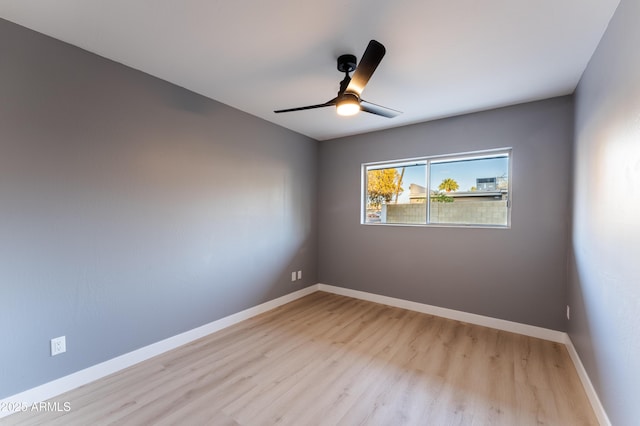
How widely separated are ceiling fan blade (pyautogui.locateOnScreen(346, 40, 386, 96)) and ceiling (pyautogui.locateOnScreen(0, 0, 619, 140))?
0.21 meters

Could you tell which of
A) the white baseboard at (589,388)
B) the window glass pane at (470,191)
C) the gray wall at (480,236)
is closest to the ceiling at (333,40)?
the gray wall at (480,236)

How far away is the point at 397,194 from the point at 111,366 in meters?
3.63

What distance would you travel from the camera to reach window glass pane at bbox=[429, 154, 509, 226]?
123 inches

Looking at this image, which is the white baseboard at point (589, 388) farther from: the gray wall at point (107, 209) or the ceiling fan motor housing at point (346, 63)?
the gray wall at point (107, 209)

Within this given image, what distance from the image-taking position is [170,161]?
8.46 ft

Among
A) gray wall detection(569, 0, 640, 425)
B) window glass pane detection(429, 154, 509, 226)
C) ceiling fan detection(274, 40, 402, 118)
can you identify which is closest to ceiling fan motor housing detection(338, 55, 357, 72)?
ceiling fan detection(274, 40, 402, 118)

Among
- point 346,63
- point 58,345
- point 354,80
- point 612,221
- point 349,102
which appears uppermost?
point 346,63

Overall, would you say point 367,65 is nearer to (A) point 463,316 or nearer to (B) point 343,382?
(B) point 343,382

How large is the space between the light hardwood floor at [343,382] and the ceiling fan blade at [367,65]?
225cm

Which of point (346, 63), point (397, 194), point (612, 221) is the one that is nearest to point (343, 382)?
point (612, 221)

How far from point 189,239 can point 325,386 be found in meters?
1.86

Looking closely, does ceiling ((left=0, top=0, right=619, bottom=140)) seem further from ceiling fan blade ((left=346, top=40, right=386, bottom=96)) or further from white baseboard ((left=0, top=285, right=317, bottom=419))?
white baseboard ((left=0, top=285, right=317, bottom=419))

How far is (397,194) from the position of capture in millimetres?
3912

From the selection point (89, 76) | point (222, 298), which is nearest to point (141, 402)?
point (222, 298)
